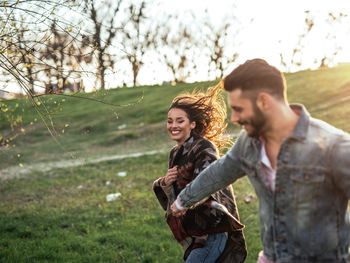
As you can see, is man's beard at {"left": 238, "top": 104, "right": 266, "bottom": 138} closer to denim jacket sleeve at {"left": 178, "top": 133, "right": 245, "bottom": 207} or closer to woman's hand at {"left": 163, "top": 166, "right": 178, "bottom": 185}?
denim jacket sleeve at {"left": 178, "top": 133, "right": 245, "bottom": 207}

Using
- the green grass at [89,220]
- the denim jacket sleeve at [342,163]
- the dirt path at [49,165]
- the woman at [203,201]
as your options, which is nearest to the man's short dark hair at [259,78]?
the denim jacket sleeve at [342,163]

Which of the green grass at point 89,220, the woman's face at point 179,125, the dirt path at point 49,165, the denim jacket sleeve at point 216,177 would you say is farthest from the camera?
the dirt path at point 49,165

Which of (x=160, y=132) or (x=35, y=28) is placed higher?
(x=35, y=28)

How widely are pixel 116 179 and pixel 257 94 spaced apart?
1210cm

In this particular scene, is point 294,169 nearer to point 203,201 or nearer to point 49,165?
point 203,201

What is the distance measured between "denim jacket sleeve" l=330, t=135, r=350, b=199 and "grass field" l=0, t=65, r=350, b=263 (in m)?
3.29

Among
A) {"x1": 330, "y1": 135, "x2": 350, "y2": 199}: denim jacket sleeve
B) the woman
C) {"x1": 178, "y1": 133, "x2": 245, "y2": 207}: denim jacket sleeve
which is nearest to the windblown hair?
the woman

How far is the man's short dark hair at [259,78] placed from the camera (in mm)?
3078

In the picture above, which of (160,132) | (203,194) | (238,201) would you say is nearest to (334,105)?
(160,132)

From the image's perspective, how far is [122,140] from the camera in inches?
920

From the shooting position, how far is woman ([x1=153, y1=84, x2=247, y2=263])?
16.3 ft

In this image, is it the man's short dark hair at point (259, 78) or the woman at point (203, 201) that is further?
the woman at point (203, 201)

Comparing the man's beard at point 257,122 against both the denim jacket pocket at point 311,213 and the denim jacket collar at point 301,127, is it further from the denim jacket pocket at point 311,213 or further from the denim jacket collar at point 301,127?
the denim jacket pocket at point 311,213

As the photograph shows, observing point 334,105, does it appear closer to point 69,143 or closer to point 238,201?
point 69,143
